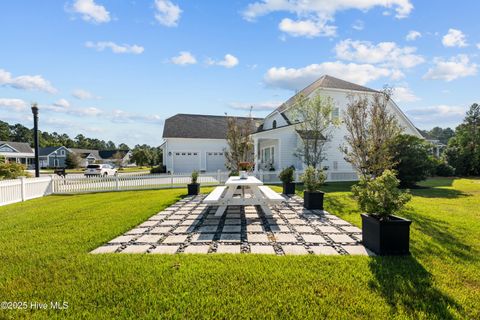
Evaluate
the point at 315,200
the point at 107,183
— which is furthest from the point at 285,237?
the point at 107,183

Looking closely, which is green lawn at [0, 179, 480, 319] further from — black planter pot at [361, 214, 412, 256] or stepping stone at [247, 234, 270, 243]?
stepping stone at [247, 234, 270, 243]

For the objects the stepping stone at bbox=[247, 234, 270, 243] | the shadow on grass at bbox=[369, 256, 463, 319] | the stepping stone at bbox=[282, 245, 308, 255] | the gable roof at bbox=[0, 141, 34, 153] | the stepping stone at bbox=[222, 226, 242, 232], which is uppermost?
the gable roof at bbox=[0, 141, 34, 153]

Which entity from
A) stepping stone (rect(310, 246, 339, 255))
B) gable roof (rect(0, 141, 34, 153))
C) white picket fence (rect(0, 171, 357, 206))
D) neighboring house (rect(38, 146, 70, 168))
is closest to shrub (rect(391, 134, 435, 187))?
white picket fence (rect(0, 171, 357, 206))

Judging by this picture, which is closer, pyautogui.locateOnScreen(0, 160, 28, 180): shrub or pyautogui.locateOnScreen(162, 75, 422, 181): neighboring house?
pyautogui.locateOnScreen(0, 160, 28, 180): shrub

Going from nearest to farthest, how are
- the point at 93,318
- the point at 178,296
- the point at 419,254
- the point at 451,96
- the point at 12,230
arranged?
the point at 93,318, the point at 178,296, the point at 419,254, the point at 12,230, the point at 451,96

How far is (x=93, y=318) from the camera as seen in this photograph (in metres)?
2.25

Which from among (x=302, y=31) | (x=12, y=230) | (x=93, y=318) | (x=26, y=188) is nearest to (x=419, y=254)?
(x=93, y=318)

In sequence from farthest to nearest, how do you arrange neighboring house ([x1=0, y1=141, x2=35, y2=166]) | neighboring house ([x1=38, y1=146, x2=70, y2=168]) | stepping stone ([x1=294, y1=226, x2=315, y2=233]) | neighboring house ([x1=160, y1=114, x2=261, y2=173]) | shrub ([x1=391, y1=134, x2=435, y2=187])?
neighboring house ([x1=38, y1=146, x2=70, y2=168]) → neighboring house ([x1=0, y1=141, x2=35, y2=166]) → neighboring house ([x1=160, y1=114, x2=261, y2=173]) → shrub ([x1=391, y1=134, x2=435, y2=187]) → stepping stone ([x1=294, y1=226, x2=315, y2=233])

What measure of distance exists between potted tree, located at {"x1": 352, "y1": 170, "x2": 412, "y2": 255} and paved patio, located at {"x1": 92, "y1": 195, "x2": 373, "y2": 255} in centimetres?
32

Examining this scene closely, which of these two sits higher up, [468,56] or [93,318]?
[468,56]

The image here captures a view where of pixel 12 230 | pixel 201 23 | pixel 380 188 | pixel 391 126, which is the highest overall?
pixel 201 23

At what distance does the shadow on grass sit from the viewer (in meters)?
2.34

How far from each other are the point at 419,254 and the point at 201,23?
1072 cm

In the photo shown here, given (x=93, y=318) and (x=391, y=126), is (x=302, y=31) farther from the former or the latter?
(x=93, y=318)
